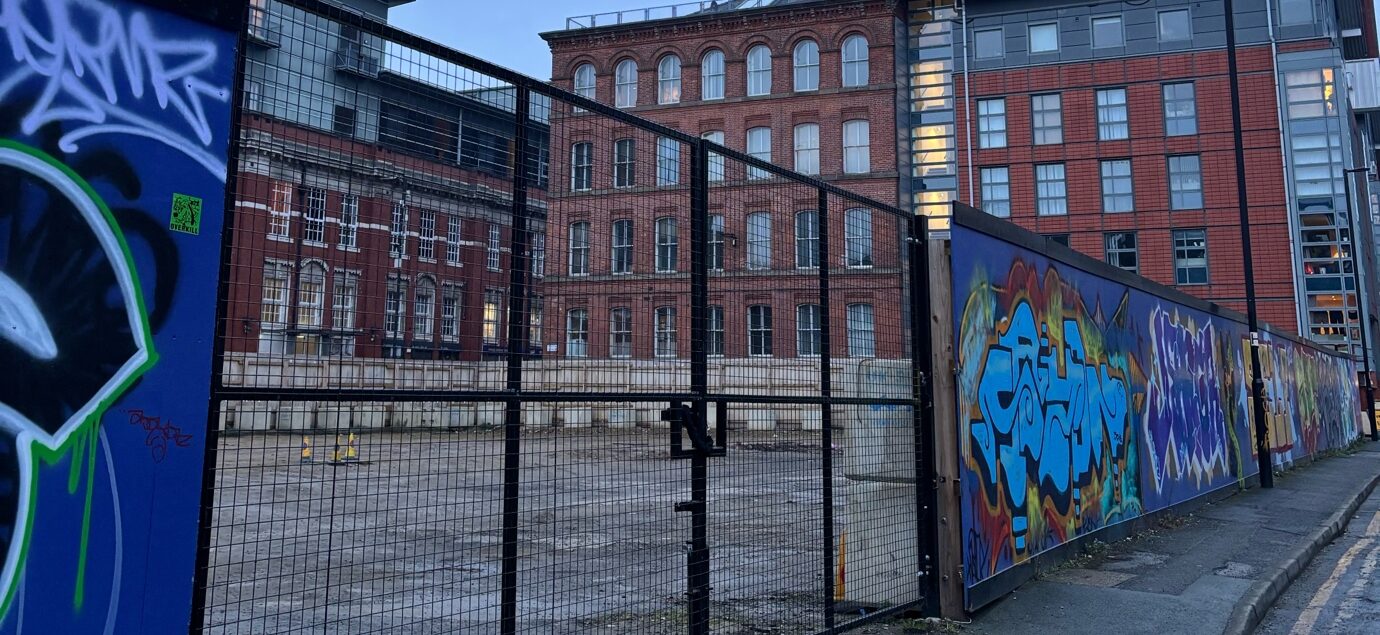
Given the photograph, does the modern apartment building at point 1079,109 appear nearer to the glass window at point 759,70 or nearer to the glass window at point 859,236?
the glass window at point 759,70

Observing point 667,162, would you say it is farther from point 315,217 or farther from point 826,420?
point 315,217

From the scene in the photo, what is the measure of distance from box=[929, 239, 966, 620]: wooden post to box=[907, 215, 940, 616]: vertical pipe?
4 centimetres

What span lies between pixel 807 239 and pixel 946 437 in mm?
1971

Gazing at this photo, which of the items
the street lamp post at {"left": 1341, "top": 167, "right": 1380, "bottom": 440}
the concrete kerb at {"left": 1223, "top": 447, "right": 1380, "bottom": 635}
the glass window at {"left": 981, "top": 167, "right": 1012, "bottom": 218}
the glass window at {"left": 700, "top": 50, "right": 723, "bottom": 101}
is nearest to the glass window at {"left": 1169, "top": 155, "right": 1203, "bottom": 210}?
the street lamp post at {"left": 1341, "top": 167, "right": 1380, "bottom": 440}

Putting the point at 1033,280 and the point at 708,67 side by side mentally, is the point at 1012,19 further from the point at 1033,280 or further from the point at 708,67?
the point at 1033,280

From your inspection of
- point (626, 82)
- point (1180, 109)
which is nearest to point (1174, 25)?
point (1180, 109)

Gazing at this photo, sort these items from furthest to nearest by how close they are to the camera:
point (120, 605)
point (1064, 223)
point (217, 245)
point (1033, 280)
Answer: point (1064, 223) → point (1033, 280) → point (217, 245) → point (120, 605)

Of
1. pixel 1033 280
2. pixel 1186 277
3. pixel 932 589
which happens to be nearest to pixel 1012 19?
pixel 1186 277

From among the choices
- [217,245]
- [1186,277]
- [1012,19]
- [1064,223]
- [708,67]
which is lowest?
[217,245]

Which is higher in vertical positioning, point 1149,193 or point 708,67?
point 708,67

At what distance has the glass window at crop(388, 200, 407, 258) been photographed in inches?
144

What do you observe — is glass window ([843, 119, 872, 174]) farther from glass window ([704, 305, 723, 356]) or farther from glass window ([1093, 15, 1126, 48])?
glass window ([704, 305, 723, 356])

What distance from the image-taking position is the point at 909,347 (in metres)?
7.02

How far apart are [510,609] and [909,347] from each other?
4.03 m
